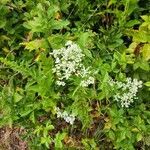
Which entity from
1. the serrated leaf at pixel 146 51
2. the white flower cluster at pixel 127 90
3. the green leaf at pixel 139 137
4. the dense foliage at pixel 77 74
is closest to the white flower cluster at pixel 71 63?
the dense foliage at pixel 77 74

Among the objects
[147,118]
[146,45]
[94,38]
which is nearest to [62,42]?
[94,38]

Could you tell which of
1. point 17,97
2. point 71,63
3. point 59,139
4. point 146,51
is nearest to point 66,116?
point 59,139

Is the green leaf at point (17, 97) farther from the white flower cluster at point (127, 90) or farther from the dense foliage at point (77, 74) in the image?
the white flower cluster at point (127, 90)

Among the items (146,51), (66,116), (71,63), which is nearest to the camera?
(71,63)

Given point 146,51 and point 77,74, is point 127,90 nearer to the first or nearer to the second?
point 146,51

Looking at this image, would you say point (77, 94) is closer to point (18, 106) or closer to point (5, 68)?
point (18, 106)

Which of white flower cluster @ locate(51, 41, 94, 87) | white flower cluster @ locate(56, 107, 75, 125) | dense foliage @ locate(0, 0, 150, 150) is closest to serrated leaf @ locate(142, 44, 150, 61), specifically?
dense foliage @ locate(0, 0, 150, 150)
